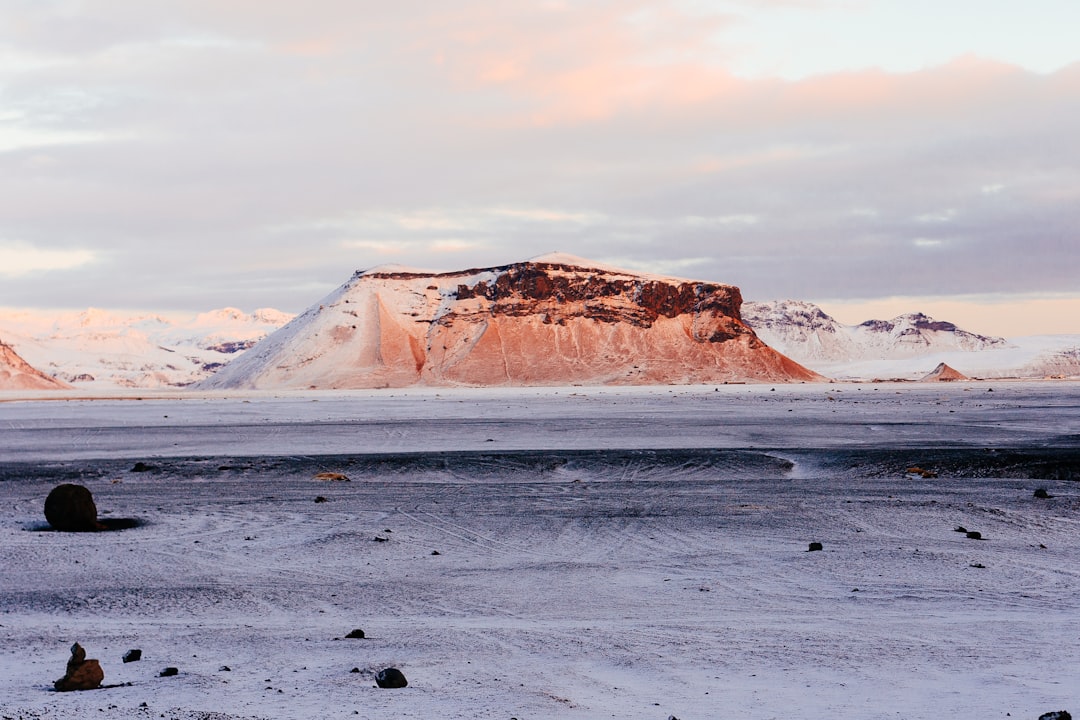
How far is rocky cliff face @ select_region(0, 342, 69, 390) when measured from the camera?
169 metres

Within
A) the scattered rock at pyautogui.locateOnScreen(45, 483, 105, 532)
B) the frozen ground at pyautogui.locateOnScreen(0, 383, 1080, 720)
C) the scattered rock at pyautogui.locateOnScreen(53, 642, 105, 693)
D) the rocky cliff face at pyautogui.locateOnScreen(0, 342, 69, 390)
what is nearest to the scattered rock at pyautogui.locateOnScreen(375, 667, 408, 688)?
the frozen ground at pyautogui.locateOnScreen(0, 383, 1080, 720)

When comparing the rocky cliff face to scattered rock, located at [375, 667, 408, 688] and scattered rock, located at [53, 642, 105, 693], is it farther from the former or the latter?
scattered rock, located at [375, 667, 408, 688]

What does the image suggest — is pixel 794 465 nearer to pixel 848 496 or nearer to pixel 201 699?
pixel 848 496

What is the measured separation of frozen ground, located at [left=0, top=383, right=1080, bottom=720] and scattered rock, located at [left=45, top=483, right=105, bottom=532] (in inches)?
21.4

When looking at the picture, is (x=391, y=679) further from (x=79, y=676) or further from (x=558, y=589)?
(x=558, y=589)

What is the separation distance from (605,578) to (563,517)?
18.5ft

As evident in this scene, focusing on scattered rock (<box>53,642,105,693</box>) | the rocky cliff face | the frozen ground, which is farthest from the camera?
the rocky cliff face

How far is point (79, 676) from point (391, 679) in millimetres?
2550

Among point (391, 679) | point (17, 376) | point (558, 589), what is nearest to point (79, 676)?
point (391, 679)

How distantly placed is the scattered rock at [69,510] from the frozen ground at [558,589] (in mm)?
544

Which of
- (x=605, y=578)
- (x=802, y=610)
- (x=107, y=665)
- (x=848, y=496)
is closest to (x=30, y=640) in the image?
(x=107, y=665)

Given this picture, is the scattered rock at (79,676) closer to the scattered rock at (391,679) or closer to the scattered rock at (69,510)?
the scattered rock at (391,679)

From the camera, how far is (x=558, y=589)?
45.1 feet

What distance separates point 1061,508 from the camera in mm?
20422
